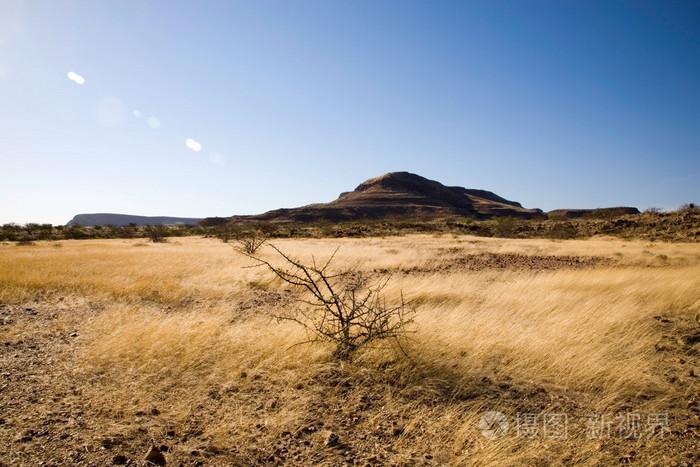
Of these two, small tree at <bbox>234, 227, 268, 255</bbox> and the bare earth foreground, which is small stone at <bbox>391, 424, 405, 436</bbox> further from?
small tree at <bbox>234, 227, 268, 255</bbox>

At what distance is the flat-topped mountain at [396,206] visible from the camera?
9094cm

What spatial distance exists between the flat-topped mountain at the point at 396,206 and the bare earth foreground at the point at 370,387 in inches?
3063

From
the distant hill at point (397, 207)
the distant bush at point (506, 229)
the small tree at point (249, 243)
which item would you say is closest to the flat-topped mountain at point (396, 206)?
the distant hill at point (397, 207)

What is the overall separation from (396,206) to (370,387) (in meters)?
99.6

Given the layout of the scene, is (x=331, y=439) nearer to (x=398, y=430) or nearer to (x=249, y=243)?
(x=398, y=430)

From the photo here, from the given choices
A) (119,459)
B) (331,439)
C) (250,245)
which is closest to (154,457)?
(119,459)

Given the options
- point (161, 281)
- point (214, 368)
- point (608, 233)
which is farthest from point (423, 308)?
point (608, 233)

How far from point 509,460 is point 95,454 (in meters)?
3.35

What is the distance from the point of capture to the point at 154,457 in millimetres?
2865

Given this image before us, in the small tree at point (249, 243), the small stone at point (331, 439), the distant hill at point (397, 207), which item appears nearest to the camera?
the small stone at point (331, 439)

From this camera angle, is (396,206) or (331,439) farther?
(396,206)

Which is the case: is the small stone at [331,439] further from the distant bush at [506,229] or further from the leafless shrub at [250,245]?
the distant bush at [506,229]

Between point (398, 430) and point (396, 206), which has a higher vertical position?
point (396, 206)

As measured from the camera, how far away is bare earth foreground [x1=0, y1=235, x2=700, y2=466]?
299 centimetres
